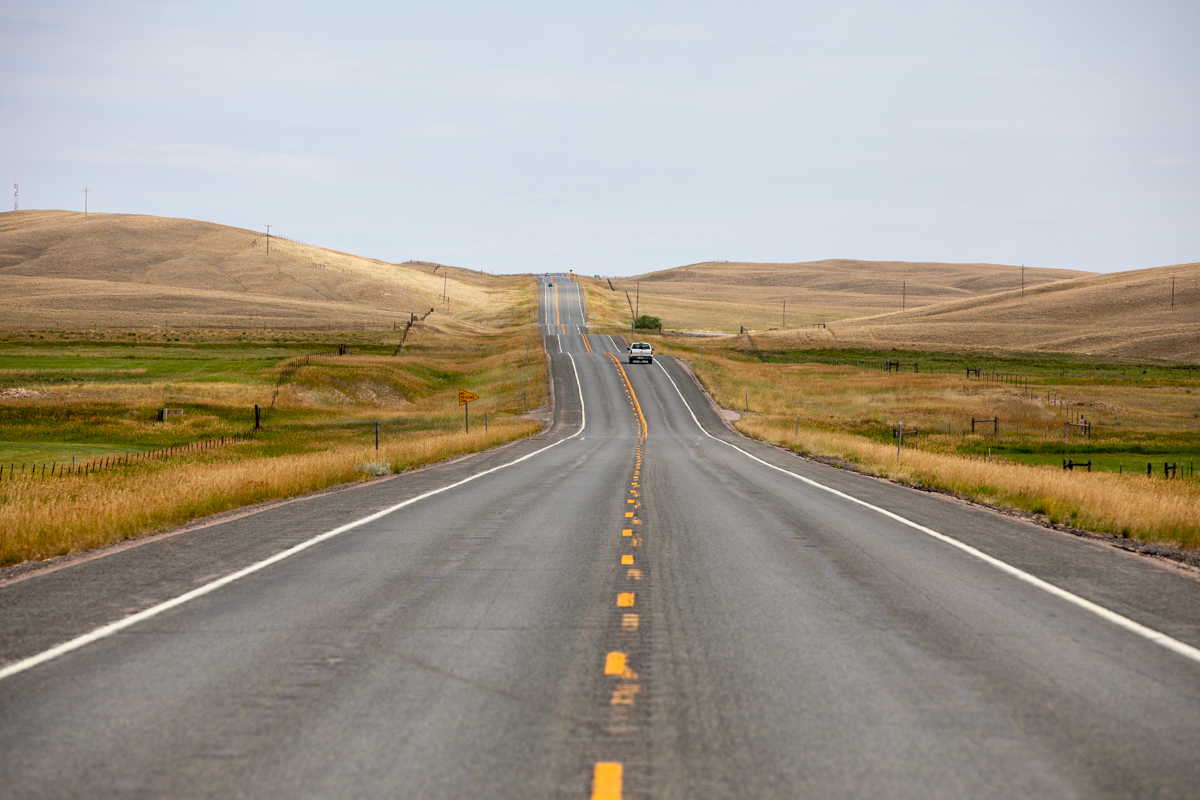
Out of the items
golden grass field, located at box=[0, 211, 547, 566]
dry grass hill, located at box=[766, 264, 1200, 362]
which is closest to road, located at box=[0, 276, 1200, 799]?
golden grass field, located at box=[0, 211, 547, 566]

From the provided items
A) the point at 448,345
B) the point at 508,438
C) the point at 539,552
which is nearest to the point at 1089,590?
the point at 539,552

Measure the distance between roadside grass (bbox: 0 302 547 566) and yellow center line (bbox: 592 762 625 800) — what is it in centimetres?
917

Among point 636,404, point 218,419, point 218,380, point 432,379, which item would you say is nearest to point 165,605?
point 218,419

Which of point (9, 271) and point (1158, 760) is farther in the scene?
point (9, 271)

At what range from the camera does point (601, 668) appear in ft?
20.0

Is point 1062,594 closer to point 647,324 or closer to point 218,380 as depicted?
point 218,380

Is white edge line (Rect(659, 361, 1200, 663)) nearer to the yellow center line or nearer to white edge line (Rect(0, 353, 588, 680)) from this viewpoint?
the yellow center line

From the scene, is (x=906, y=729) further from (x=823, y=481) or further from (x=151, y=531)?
(x=823, y=481)

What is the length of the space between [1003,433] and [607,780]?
5283cm

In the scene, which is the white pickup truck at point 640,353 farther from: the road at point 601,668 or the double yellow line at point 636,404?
the road at point 601,668

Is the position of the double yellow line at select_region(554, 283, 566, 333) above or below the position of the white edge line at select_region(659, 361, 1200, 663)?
above

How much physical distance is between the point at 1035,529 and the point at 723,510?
4884mm

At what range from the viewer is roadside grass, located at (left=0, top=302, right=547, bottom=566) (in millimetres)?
14391

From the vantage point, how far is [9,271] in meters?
169
